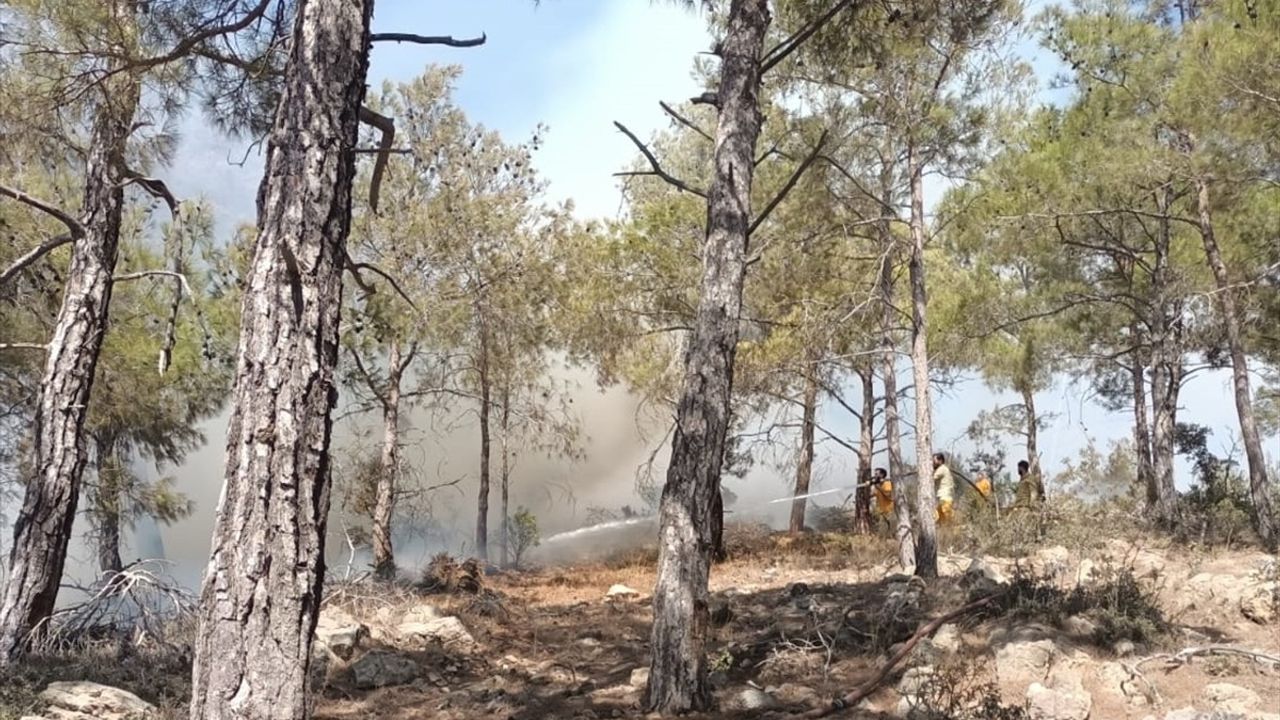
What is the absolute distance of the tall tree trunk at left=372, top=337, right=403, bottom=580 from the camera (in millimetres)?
15000

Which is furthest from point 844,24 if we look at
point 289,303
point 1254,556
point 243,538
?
point 1254,556

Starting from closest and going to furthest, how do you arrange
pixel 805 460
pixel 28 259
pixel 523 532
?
pixel 28 259, pixel 805 460, pixel 523 532

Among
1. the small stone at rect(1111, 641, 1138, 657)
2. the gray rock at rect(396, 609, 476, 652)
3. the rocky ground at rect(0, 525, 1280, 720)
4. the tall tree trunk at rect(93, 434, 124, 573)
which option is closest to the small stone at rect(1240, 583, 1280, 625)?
the rocky ground at rect(0, 525, 1280, 720)

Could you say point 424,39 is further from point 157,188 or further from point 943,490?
point 943,490

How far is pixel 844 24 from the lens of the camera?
311 inches

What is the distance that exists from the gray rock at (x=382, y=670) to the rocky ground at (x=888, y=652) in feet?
0.05

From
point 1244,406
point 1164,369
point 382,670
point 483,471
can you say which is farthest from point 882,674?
point 483,471

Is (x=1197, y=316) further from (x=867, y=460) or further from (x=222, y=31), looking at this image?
(x=222, y=31)

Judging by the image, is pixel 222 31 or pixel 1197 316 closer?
pixel 222 31

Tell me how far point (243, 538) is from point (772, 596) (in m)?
8.31

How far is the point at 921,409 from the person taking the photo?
35.2ft

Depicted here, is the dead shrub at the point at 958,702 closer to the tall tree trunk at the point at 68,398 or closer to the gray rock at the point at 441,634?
the gray rock at the point at 441,634

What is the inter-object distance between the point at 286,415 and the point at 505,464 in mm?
16228

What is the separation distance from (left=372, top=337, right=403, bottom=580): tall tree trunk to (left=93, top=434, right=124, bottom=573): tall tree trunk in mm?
4681
